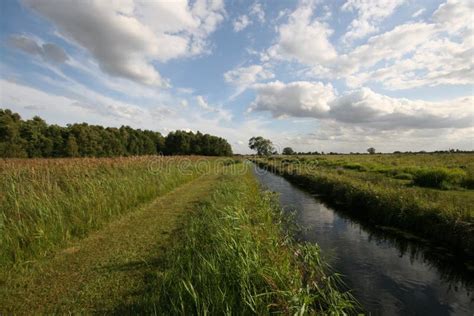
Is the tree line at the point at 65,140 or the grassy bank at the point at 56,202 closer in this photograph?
the grassy bank at the point at 56,202

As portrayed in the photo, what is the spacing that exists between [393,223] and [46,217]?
12.5m

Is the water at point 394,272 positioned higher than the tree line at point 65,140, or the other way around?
the tree line at point 65,140

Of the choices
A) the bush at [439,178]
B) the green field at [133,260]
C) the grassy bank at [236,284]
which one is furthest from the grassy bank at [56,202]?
the bush at [439,178]

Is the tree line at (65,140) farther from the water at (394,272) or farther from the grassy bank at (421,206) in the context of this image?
the water at (394,272)

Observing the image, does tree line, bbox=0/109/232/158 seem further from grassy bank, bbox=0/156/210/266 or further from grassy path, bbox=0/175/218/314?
grassy path, bbox=0/175/218/314

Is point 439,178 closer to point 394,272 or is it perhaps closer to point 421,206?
point 421,206

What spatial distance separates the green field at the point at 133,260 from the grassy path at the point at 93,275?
0.8 inches

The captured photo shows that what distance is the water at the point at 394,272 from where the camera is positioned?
18.2 feet

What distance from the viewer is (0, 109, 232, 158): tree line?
3622cm

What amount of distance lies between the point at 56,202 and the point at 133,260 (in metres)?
3.51

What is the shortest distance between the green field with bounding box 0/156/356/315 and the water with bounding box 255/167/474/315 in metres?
0.74

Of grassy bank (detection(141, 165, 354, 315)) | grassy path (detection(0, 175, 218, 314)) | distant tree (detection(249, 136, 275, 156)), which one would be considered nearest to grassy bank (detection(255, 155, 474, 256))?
grassy bank (detection(141, 165, 354, 315))

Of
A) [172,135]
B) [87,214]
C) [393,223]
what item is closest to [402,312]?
[393,223]

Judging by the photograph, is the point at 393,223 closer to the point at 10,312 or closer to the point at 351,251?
the point at 351,251
